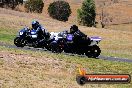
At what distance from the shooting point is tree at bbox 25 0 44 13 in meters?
111

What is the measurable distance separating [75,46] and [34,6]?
284ft

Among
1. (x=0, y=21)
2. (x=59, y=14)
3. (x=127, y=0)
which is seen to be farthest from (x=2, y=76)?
(x=127, y=0)

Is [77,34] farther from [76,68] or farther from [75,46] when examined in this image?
[76,68]

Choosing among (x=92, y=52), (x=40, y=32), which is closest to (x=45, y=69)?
(x=92, y=52)

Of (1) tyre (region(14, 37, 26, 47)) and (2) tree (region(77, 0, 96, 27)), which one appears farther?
(2) tree (region(77, 0, 96, 27))

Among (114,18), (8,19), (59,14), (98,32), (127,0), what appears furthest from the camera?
(127,0)

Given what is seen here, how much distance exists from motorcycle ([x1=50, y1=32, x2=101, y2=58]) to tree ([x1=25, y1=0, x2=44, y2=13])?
→ 84867 millimetres

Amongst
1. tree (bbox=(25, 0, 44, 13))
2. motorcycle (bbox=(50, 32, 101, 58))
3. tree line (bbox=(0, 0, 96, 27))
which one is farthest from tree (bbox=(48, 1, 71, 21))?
motorcycle (bbox=(50, 32, 101, 58))

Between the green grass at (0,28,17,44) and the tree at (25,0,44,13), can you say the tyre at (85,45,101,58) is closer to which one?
the green grass at (0,28,17,44)

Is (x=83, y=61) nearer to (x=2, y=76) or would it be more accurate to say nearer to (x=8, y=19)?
(x=2, y=76)

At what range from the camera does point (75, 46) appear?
1057 inches

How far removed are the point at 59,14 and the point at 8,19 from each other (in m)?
44.7

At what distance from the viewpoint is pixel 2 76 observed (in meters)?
17.0

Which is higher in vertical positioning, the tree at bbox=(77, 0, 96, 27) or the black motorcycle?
the black motorcycle
